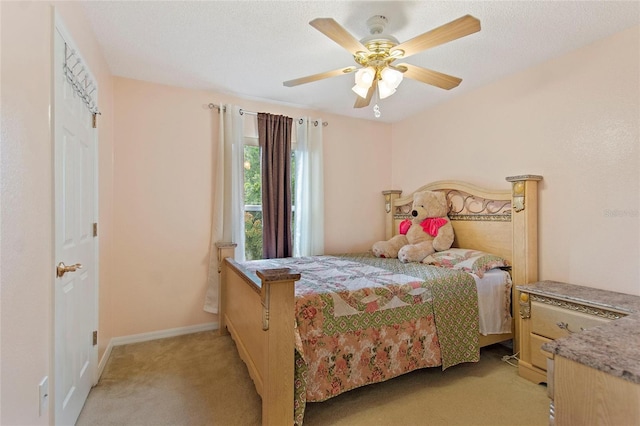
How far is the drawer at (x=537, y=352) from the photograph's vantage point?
2.14 meters

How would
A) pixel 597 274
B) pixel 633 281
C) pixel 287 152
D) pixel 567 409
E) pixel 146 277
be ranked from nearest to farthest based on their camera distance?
1. pixel 567 409
2. pixel 633 281
3. pixel 597 274
4. pixel 146 277
5. pixel 287 152

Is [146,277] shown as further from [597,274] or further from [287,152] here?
[597,274]

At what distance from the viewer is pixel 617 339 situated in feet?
2.86

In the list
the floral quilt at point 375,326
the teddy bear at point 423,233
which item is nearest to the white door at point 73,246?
the floral quilt at point 375,326

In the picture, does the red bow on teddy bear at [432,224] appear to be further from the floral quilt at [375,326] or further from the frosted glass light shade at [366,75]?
the frosted glass light shade at [366,75]

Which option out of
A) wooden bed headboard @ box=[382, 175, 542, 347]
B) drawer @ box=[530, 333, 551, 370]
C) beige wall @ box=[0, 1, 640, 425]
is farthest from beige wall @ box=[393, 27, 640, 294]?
drawer @ box=[530, 333, 551, 370]

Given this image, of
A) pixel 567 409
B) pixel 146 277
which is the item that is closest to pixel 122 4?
pixel 146 277

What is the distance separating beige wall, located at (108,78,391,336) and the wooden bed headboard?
8.15 ft

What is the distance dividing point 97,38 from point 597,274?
4.08 meters

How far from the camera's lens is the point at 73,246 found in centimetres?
170

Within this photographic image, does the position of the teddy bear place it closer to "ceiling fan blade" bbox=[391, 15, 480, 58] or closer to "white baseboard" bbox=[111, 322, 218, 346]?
"ceiling fan blade" bbox=[391, 15, 480, 58]

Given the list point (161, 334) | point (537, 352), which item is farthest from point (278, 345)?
point (161, 334)

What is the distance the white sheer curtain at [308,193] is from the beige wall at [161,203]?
635 millimetres

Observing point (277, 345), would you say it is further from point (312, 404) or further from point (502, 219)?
point (502, 219)
